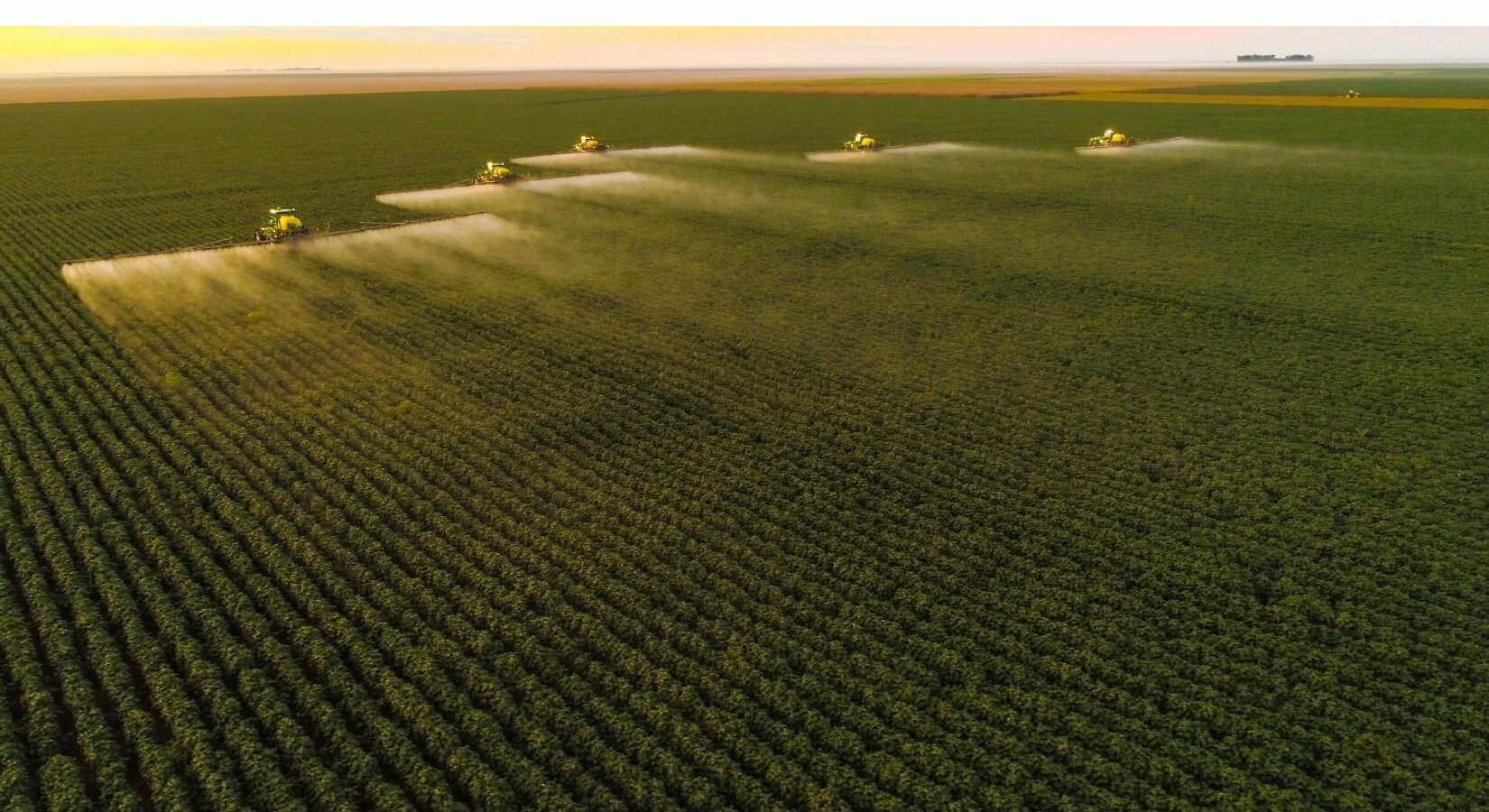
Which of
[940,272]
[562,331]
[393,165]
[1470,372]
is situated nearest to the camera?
[1470,372]

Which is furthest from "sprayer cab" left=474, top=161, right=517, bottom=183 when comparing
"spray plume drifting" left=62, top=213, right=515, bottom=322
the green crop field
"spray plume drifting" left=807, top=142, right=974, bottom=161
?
"spray plume drifting" left=807, top=142, right=974, bottom=161

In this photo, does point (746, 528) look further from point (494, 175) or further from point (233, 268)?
point (494, 175)

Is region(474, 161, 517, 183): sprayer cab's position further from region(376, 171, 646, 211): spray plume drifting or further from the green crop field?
the green crop field

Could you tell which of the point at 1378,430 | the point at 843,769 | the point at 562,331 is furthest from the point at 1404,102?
the point at 843,769

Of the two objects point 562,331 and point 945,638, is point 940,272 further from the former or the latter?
point 945,638

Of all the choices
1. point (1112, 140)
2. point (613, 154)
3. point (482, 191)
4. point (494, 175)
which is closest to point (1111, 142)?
point (1112, 140)

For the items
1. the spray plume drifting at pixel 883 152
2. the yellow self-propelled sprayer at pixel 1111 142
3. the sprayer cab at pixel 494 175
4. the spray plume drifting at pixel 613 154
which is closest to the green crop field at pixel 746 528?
the sprayer cab at pixel 494 175

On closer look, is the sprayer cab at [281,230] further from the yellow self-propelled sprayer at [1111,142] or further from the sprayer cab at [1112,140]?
the sprayer cab at [1112,140]
